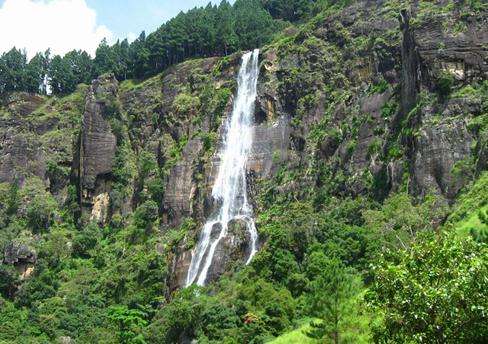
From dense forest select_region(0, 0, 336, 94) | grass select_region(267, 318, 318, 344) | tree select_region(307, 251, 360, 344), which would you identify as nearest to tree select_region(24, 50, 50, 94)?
dense forest select_region(0, 0, 336, 94)

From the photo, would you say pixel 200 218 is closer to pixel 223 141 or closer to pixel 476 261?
pixel 223 141

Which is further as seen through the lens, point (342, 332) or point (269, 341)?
point (269, 341)

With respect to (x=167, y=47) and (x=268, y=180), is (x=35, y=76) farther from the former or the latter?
(x=268, y=180)

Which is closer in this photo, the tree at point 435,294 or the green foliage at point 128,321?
the tree at point 435,294

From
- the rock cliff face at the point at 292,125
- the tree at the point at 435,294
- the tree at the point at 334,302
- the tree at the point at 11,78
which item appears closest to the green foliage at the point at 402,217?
the rock cliff face at the point at 292,125

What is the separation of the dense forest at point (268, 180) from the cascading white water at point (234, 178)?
95 centimetres

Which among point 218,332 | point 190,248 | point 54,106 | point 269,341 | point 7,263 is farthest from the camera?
point 54,106

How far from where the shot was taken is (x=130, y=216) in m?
75.8

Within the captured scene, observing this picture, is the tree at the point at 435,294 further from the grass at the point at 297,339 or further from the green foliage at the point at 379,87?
the green foliage at the point at 379,87

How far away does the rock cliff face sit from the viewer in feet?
170

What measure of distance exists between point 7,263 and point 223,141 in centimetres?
2655

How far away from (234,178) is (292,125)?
823cm

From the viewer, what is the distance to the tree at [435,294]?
17516mm

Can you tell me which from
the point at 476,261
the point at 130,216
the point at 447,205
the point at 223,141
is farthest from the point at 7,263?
the point at 476,261
